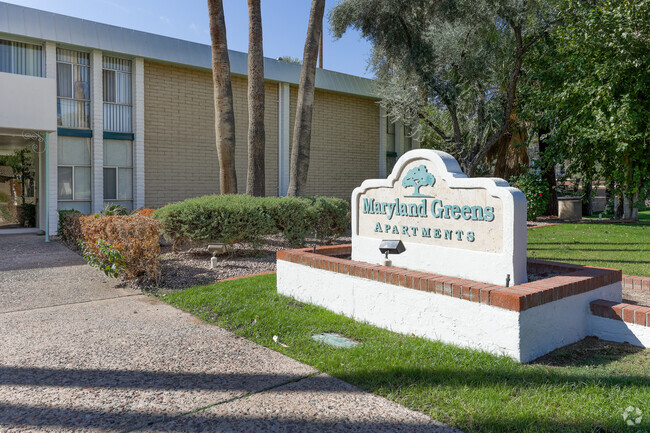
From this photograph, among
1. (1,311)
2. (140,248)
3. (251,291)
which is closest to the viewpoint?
(1,311)

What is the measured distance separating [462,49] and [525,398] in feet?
53.3

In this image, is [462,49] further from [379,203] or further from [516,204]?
[516,204]

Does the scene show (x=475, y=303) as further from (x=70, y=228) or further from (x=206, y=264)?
(x=70, y=228)

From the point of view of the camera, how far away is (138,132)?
15531 millimetres

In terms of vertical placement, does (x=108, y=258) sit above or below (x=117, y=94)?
below

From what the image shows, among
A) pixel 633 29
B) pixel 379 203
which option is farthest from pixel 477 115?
pixel 379 203

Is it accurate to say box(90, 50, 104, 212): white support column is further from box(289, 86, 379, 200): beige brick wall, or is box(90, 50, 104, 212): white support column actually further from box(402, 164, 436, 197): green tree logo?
box(402, 164, 436, 197): green tree logo

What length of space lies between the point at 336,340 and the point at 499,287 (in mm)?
1597

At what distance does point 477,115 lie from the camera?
18.8 m

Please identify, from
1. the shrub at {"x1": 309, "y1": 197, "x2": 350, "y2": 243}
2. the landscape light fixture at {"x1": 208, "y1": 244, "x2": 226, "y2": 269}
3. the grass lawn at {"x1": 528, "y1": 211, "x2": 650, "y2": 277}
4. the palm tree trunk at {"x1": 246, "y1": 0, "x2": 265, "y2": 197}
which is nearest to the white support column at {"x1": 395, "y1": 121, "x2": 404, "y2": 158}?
the grass lawn at {"x1": 528, "y1": 211, "x2": 650, "y2": 277}

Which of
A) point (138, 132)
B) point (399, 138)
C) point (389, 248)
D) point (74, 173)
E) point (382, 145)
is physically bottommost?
point (389, 248)

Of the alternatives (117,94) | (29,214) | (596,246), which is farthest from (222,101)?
(596,246)

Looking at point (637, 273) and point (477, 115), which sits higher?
point (477, 115)

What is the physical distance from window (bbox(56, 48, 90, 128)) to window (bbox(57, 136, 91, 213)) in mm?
569
